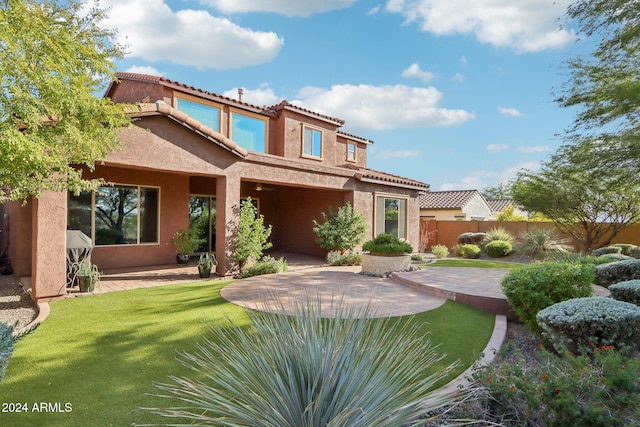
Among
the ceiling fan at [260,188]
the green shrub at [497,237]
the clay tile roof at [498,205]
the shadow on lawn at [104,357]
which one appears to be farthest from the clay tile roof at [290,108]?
the clay tile roof at [498,205]

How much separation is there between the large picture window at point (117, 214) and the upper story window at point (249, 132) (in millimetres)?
3976

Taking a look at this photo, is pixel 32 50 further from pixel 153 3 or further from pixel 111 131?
pixel 153 3

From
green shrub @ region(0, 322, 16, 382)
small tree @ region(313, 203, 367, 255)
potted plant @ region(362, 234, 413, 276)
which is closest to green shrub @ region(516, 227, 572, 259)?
small tree @ region(313, 203, 367, 255)

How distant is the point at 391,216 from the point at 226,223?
31.1ft

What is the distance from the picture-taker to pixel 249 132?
15.2 metres

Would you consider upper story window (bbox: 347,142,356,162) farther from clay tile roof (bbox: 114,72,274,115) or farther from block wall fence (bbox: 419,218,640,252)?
clay tile roof (bbox: 114,72,274,115)

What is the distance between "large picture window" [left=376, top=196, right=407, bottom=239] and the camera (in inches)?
675

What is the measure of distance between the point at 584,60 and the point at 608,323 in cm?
1199

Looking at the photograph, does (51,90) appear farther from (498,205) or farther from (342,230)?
(498,205)

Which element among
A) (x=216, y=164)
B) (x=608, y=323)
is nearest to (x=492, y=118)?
(x=216, y=164)

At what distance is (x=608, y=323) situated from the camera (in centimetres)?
473

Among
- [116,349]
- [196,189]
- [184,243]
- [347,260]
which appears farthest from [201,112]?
[116,349]

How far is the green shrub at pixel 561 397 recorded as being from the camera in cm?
286

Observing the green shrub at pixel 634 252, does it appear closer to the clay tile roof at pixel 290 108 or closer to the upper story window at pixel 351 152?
the upper story window at pixel 351 152
